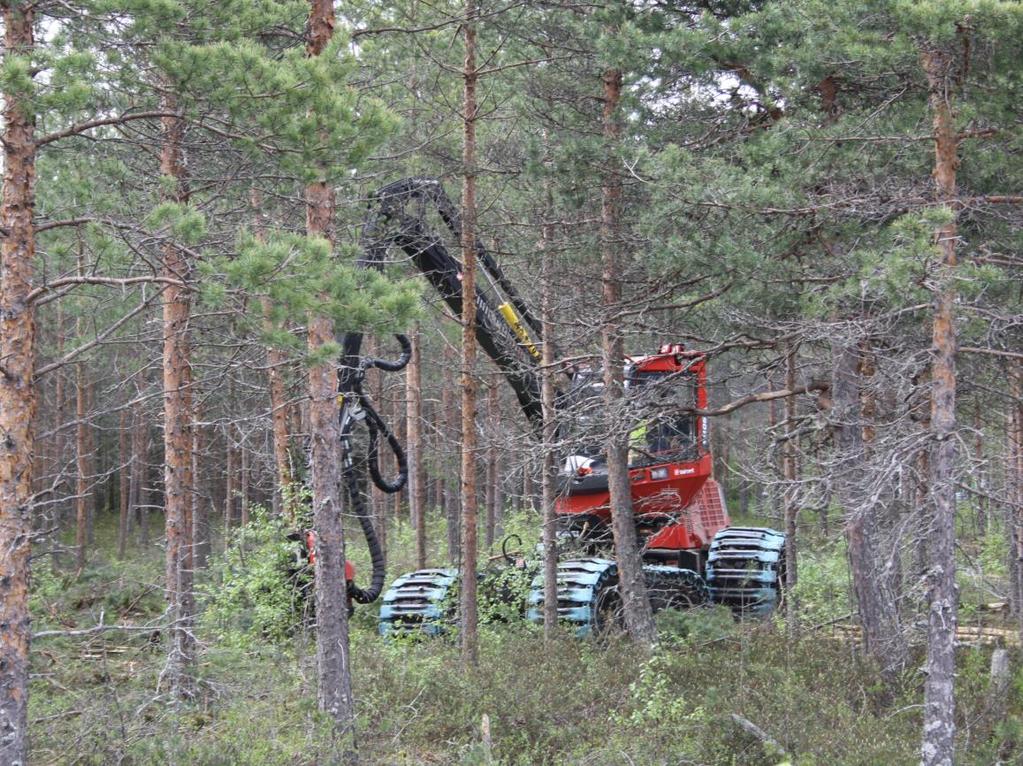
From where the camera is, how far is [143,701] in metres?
8.11

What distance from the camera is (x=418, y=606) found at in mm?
12461

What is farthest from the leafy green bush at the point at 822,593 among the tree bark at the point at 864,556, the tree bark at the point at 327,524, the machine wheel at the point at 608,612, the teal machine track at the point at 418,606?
the tree bark at the point at 327,524

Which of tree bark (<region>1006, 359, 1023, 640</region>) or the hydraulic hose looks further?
the hydraulic hose

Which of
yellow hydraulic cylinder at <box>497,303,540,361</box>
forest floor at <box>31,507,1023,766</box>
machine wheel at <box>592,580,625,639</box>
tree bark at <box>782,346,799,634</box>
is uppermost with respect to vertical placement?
yellow hydraulic cylinder at <box>497,303,540,361</box>

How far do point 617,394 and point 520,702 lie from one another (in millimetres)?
3834

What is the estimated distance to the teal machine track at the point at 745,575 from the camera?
572 inches

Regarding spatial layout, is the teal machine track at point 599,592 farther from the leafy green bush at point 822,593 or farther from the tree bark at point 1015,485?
the tree bark at point 1015,485

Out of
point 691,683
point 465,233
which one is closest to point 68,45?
point 465,233

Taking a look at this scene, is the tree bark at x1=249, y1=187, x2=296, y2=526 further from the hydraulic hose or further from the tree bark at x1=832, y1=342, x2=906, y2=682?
the tree bark at x1=832, y1=342, x2=906, y2=682

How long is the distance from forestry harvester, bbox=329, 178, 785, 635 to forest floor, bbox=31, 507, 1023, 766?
94 centimetres

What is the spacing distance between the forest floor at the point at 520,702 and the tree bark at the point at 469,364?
654mm

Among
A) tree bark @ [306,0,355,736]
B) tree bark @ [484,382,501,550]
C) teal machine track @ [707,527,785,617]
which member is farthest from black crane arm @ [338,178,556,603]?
teal machine track @ [707,527,785,617]

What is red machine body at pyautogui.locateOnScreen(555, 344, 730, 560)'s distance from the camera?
1221 cm

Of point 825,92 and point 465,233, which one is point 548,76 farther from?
point 825,92
